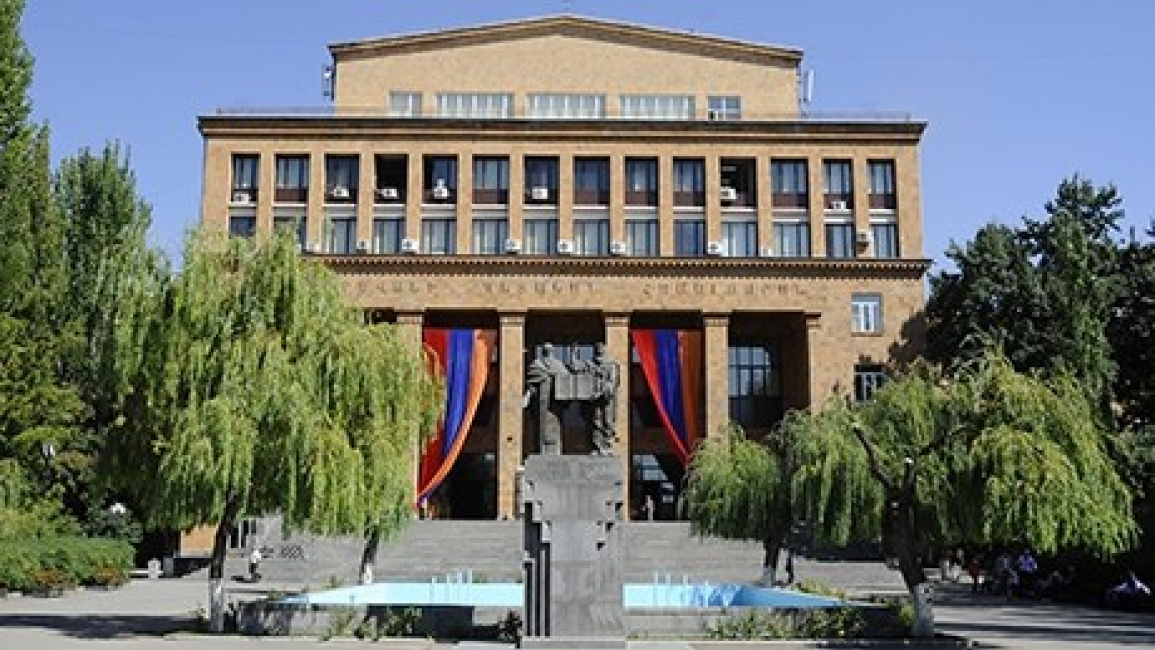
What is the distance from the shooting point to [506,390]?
166ft

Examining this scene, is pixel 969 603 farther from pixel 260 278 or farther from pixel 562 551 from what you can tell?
pixel 260 278

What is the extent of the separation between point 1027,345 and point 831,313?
30.2ft

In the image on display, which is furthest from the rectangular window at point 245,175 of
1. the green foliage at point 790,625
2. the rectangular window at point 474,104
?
the green foliage at point 790,625

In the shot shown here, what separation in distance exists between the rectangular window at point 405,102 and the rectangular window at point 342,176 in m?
3.69

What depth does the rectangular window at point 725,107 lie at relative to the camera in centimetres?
5525

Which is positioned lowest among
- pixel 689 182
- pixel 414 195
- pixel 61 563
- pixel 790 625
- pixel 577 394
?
pixel 790 625

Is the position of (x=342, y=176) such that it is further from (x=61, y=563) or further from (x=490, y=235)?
(x=61, y=563)

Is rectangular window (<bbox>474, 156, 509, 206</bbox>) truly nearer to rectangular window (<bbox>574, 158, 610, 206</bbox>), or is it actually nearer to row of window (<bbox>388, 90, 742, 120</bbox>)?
row of window (<bbox>388, 90, 742, 120</bbox>)

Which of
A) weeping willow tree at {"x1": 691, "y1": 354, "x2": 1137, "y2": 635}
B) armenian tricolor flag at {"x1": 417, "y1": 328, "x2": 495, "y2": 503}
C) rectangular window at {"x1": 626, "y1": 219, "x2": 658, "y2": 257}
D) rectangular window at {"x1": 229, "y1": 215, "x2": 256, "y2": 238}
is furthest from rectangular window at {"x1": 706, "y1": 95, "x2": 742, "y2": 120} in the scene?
weeping willow tree at {"x1": 691, "y1": 354, "x2": 1137, "y2": 635}

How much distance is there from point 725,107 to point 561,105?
774cm

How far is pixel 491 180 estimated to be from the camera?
174 feet

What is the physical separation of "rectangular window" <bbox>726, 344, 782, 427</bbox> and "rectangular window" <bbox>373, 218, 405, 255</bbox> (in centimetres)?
1606

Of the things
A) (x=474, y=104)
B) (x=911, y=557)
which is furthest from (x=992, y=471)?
(x=474, y=104)

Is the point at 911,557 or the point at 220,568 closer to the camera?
the point at 911,557
